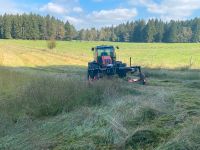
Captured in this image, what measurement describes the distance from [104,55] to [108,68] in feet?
7.29

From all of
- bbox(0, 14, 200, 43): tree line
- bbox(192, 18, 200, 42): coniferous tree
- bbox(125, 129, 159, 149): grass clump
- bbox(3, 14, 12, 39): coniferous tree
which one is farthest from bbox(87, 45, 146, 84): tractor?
bbox(192, 18, 200, 42): coniferous tree

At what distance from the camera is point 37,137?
7.31 m

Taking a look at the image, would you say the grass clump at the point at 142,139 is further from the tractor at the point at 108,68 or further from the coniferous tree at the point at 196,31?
the coniferous tree at the point at 196,31

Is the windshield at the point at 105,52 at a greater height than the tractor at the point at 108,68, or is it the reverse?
the windshield at the point at 105,52

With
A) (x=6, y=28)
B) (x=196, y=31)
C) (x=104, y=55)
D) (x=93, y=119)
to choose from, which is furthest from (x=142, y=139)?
(x=196, y=31)

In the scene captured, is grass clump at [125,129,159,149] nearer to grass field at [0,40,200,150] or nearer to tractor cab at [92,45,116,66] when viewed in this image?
grass field at [0,40,200,150]

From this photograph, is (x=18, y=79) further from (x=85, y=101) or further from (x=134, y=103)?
(x=134, y=103)

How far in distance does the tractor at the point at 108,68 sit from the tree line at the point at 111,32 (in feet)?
237

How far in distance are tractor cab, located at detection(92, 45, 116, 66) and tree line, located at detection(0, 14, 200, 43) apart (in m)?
71.9

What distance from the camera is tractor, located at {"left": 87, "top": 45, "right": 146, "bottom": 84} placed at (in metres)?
17.9

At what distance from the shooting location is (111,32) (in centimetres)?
10956

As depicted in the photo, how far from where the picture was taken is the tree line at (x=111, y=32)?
304 feet

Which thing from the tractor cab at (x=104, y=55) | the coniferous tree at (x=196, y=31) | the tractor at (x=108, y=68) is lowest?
the tractor at (x=108, y=68)

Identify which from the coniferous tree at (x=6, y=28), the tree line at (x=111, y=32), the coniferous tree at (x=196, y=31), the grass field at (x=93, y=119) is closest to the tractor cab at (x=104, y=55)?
the grass field at (x=93, y=119)
